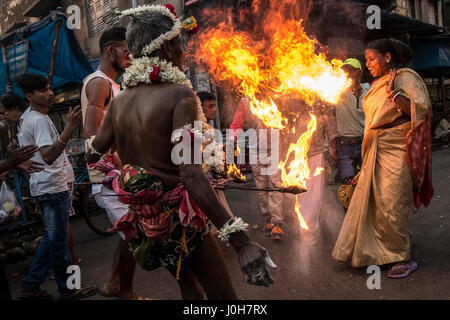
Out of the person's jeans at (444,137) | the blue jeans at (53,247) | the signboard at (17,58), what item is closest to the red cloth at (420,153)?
the blue jeans at (53,247)

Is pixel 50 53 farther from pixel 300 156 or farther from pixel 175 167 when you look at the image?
pixel 175 167

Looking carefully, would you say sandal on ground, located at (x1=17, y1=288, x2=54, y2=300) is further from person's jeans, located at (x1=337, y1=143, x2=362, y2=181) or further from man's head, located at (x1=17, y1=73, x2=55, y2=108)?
person's jeans, located at (x1=337, y1=143, x2=362, y2=181)

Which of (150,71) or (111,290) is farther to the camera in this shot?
(111,290)

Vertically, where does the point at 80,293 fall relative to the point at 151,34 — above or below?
below

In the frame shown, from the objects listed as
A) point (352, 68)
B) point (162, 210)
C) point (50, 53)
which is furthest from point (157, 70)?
point (50, 53)

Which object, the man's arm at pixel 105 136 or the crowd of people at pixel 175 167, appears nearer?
the crowd of people at pixel 175 167

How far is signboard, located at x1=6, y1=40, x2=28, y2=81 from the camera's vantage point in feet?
27.3

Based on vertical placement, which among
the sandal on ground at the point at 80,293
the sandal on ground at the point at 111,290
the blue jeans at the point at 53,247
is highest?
the blue jeans at the point at 53,247

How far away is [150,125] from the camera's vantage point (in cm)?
212

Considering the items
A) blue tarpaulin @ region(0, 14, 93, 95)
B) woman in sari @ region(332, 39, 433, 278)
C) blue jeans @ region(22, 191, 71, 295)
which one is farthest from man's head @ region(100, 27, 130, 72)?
blue tarpaulin @ region(0, 14, 93, 95)

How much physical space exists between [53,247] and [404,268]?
11.8 feet

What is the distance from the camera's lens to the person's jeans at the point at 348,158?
550 centimetres

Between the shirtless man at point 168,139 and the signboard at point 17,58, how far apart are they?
286 inches

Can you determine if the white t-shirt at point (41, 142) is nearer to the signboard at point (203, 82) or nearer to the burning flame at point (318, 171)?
the burning flame at point (318, 171)
